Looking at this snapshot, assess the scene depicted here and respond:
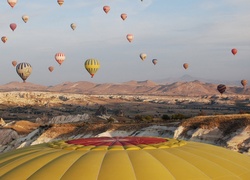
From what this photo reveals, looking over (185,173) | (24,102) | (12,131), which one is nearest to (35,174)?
(185,173)

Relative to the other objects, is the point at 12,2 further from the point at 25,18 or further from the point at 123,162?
the point at 123,162

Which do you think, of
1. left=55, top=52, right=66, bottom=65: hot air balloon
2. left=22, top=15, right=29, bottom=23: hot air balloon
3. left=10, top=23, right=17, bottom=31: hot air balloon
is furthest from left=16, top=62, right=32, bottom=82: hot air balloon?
left=22, top=15, right=29, bottom=23: hot air balloon

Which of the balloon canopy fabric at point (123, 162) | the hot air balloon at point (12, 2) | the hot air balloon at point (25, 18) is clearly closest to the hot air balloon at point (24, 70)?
the hot air balloon at point (12, 2)

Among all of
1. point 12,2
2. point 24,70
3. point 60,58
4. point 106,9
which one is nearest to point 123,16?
point 106,9

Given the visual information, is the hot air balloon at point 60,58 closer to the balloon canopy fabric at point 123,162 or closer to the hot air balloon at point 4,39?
the hot air balloon at point 4,39

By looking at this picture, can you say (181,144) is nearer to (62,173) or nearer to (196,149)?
(196,149)

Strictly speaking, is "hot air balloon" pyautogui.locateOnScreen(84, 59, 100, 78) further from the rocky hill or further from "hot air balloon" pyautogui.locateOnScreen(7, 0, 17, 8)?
"hot air balloon" pyautogui.locateOnScreen(7, 0, 17, 8)
